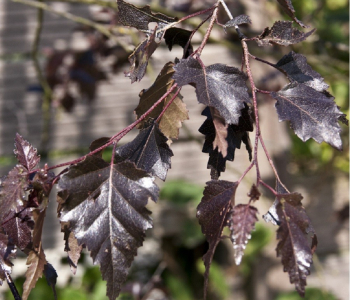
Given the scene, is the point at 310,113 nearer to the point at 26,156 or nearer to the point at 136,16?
the point at 136,16

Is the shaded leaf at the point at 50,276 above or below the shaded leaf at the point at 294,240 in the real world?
below

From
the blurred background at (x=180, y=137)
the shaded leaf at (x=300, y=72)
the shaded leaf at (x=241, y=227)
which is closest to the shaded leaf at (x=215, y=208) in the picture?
the shaded leaf at (x=241, y=227)

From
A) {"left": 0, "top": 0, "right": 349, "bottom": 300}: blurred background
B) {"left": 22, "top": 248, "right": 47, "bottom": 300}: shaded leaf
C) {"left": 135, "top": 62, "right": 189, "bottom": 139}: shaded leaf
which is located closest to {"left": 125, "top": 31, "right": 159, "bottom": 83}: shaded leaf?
{"left": 135, "top": 62, "right": 189, "bottom": 139}: shaded leaf

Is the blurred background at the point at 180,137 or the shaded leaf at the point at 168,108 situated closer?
the shaded leaf at the point at 168,108

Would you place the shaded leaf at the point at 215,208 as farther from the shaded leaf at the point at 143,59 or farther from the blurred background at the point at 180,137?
the blurred background at the point at 180,137

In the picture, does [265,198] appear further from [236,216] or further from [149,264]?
[236,216]

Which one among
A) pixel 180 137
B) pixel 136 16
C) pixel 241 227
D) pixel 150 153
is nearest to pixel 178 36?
pixel 136 16
